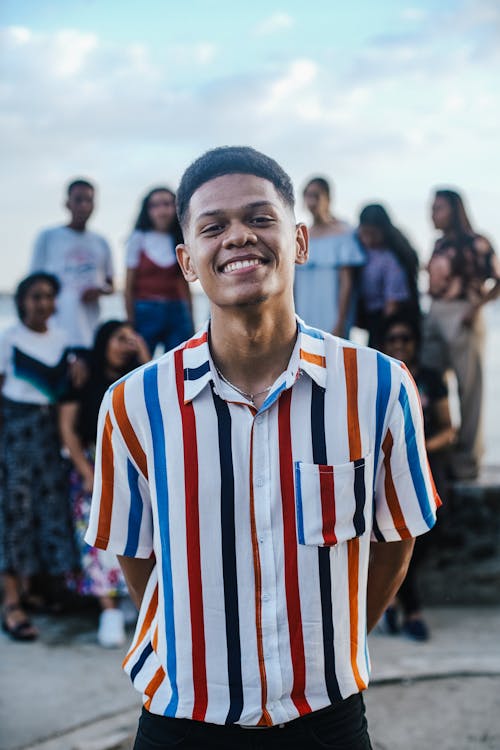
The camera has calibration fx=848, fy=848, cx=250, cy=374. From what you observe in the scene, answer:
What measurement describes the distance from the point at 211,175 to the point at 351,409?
53cm

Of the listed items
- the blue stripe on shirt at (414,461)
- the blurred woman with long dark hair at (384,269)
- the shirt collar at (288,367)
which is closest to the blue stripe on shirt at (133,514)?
the shirt collar at (288,367)

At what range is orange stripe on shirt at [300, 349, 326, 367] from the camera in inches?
65.6

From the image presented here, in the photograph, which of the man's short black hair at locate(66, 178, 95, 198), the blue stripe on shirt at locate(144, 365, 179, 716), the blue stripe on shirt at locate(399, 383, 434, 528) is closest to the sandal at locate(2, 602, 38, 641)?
the man's short black hair at locate(66, 178, 95, 198)

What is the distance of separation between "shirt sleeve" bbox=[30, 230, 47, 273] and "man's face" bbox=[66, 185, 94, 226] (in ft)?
0.73

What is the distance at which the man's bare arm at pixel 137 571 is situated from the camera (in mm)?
1830

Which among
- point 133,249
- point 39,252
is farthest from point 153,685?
point 39,252

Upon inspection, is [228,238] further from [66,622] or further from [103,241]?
[103,241]

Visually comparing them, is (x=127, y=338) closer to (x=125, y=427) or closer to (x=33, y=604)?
(x=33, y=604)

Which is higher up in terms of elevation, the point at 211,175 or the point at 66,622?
the point at 211,175

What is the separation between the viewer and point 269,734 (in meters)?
1.59

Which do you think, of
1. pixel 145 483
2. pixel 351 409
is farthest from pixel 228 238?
pixel 145 483

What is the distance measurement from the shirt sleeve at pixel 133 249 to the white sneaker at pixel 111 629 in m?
2.07

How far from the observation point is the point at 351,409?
1.63m

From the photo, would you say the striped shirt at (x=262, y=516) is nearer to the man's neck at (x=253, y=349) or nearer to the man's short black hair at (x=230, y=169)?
the man's neck at (x=253, y=349)
